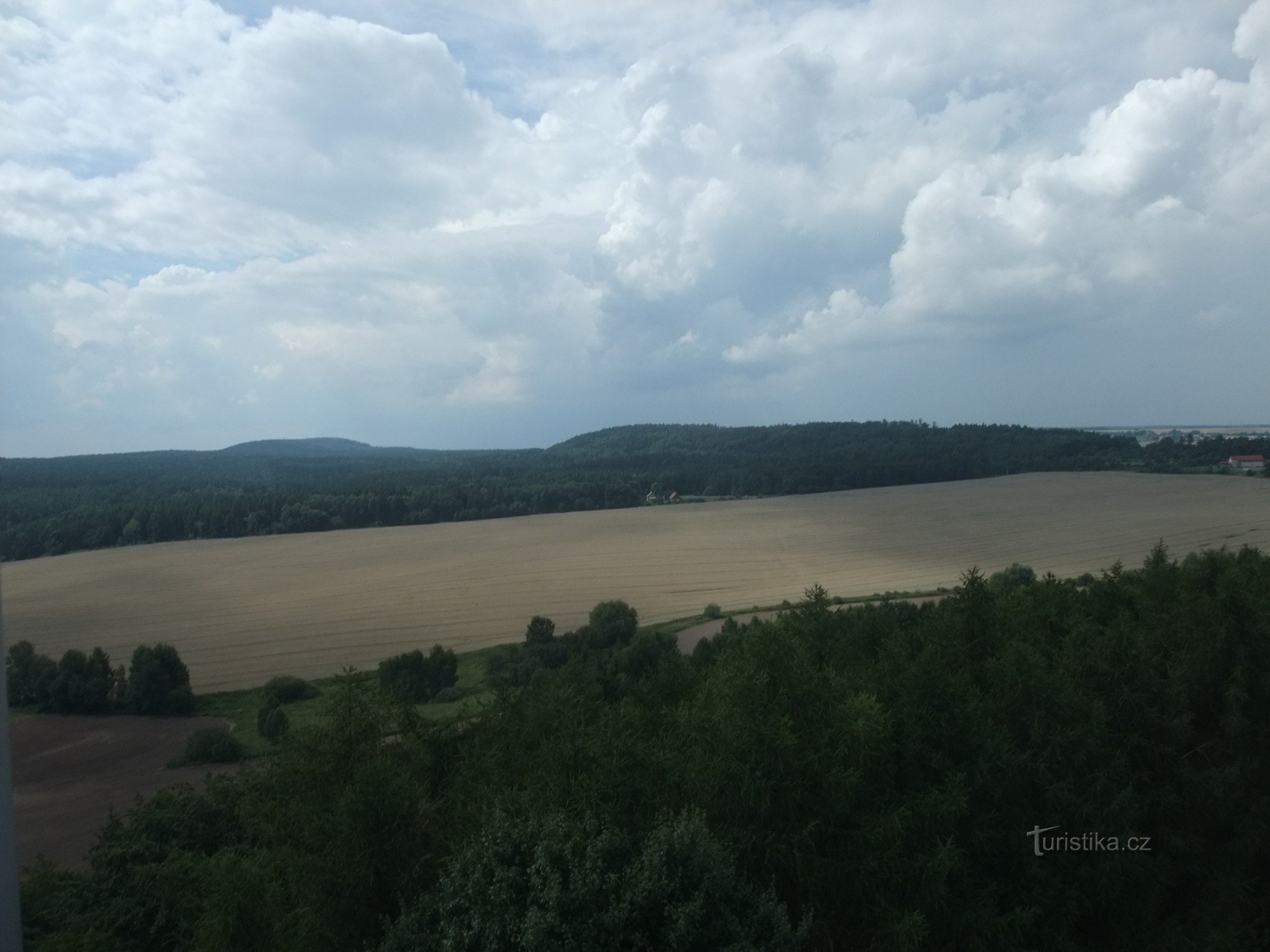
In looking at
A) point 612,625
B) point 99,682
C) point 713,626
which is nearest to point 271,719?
point 99,682

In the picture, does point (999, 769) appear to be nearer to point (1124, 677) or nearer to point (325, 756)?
point (1124, 677)

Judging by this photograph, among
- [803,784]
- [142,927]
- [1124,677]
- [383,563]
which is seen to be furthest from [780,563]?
[142,927]

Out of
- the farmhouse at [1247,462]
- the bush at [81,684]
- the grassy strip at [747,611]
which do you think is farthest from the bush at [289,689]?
the farmhouse at [1247,462]

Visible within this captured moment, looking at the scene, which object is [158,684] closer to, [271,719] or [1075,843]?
[271,719]

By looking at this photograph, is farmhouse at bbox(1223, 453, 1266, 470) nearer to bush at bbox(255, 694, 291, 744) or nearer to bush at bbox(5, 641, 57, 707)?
bush at bbox(255, 694, 291, 744)

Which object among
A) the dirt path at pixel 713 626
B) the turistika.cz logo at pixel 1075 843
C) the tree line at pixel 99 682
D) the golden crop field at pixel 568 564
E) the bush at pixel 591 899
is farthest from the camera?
the dirt path at pixel 713 626

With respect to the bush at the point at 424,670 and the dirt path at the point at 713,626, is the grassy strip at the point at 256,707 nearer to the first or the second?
the bush at the point at 424,670
